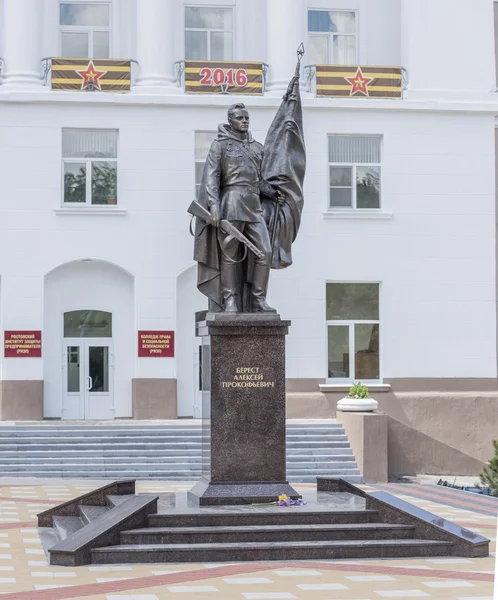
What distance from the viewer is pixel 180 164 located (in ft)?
91.0

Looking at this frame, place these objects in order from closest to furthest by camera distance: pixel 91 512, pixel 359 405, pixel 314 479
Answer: pixel 91 512
pixel 314 479
pixel 359 405

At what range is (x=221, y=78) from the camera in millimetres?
28078

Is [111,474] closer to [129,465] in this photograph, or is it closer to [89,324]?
[129,465]

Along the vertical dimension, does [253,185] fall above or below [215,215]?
above

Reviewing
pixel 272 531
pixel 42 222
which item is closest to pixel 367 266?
pixel 42 222

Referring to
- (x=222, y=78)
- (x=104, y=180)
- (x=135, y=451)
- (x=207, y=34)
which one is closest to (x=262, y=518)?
(x=135, y=451)

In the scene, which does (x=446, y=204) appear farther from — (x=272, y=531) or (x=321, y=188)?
(x=272, y=531)

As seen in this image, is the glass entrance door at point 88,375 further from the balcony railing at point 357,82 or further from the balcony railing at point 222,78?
the balcony railing at point 357,82

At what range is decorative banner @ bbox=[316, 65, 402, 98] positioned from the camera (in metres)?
28.4

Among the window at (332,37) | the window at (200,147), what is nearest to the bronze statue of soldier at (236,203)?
the window at (200,147)

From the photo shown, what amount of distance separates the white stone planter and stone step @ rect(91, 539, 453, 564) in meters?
12.1

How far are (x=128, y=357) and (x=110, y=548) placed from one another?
53.8ft

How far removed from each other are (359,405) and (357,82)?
811 centimetres

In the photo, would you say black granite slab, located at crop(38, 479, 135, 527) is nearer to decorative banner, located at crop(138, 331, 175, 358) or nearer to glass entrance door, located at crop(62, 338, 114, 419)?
decorative banner, located at crop(138, 331, 175, 358)
